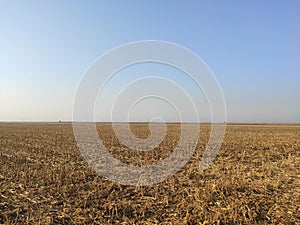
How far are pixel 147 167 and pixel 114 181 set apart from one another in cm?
341

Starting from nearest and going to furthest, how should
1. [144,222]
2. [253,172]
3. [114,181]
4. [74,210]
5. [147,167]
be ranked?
[144,222] < [74,210] < [114,181] < [253,172] < [147,167]

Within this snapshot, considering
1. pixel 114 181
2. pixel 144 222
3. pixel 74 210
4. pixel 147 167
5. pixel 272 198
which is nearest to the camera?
pixel 144 222

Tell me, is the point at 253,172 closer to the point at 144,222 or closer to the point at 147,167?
the point at 147,167

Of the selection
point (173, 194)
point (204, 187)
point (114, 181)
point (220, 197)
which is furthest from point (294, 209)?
point (114, 181)

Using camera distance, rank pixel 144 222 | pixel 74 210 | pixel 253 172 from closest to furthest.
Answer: pixel 144 222 < pixel 74 210 < pixel 253 172

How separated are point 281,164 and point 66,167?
1163 centimetres

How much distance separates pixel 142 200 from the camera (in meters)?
10.5

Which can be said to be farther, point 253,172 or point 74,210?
point 253,172

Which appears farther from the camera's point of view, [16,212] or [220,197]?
[220,197]

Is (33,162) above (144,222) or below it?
above

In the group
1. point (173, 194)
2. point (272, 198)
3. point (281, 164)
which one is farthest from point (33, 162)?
point (281, 164)

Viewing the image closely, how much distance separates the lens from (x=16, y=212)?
29.6 feet

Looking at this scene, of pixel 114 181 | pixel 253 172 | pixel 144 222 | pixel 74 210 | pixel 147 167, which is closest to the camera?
pixel 144 222

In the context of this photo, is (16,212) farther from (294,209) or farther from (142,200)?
(294,209)
